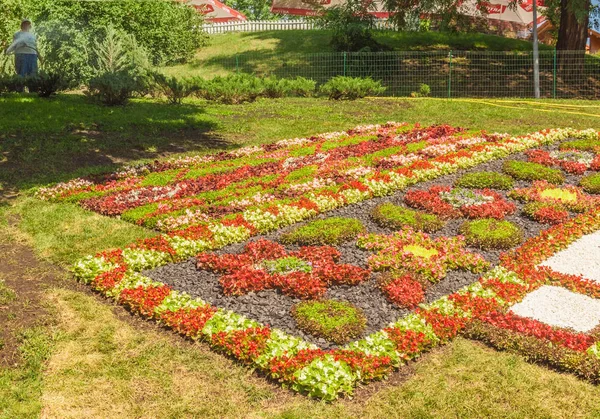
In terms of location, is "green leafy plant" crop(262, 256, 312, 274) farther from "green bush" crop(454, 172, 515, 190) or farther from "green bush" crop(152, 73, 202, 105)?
"green bush" crop(152, 73, 202, 105)

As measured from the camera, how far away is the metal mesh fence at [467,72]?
27.7 metres

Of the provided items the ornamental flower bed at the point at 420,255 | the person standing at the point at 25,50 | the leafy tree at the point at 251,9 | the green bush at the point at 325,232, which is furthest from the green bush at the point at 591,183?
the leafy tree at the point at 251,9

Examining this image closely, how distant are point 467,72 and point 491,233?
2075 centimetres

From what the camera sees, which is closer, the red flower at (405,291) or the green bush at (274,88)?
the red flower at (405,291)

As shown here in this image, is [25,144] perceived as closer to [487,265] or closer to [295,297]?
[295,297]

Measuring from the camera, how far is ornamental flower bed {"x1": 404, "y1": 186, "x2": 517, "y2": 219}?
11602mm

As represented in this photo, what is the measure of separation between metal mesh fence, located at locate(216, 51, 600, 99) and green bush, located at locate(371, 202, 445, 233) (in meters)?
16.0

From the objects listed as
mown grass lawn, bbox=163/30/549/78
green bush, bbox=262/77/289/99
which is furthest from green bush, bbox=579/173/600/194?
Result: mown grass lawn, bbox=163/30/549/78

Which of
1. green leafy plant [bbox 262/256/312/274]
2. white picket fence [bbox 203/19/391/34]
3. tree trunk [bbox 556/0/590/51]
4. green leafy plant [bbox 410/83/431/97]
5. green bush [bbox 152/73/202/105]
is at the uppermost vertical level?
white picket fence [bbox 203/19/391/34]

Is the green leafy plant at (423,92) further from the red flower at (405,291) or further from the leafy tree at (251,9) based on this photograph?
the leafy tree at (251,9)

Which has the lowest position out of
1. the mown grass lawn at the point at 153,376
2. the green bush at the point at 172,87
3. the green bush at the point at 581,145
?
the mown grass lawn at the point at 153,376

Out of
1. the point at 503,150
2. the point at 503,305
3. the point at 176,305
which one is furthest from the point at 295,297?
the point at 503,150

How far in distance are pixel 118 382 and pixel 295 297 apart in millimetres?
2605

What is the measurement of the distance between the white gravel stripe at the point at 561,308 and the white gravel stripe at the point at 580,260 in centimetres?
79
